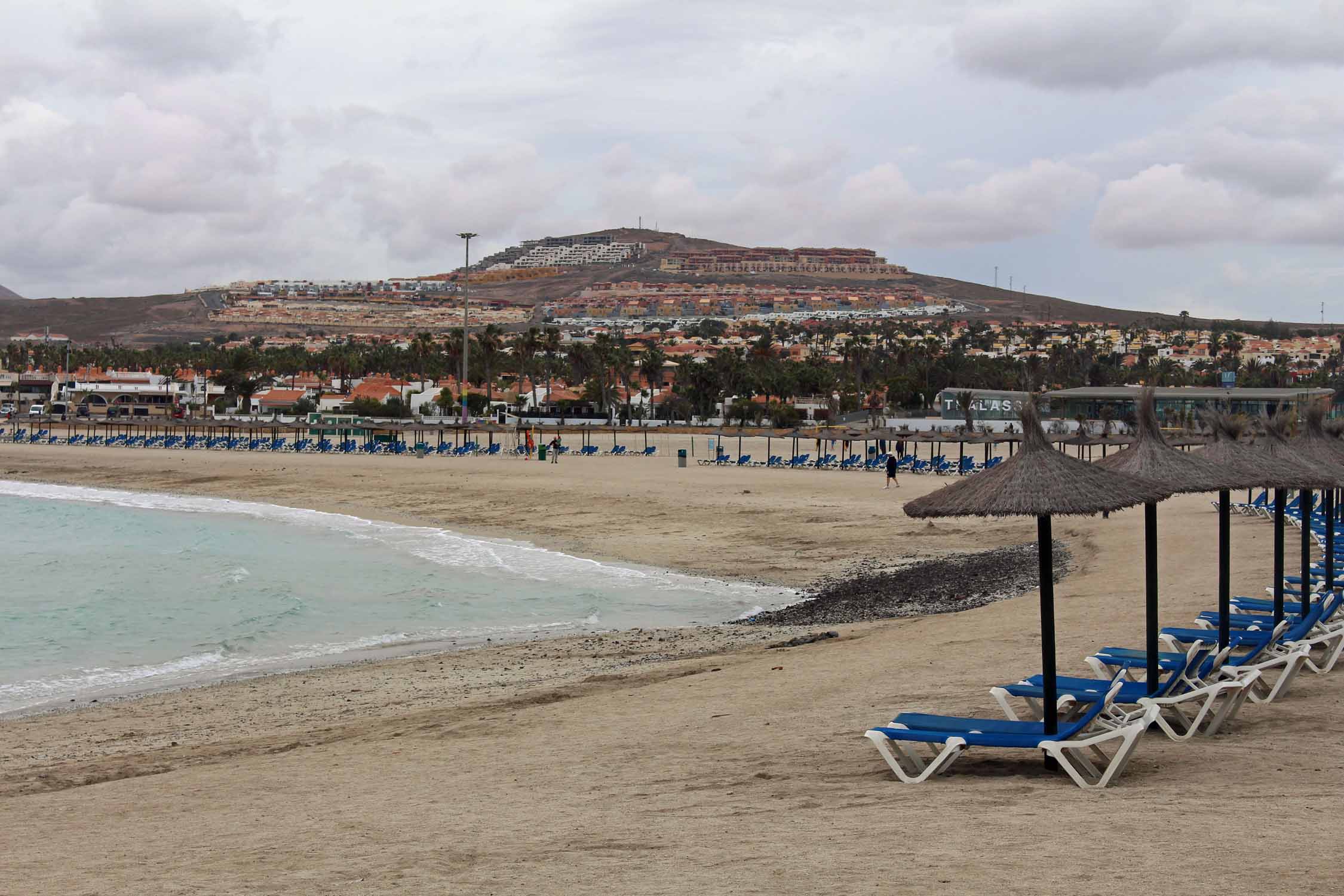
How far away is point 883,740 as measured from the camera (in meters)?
5.91

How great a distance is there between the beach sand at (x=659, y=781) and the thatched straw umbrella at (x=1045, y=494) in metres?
0.80

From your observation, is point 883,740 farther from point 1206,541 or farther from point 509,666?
point 1206,541

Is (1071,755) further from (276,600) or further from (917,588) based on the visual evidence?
(276,600)

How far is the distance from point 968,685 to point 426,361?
104m

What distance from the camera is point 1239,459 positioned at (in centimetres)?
819

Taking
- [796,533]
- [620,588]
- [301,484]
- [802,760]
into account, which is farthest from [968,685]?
[301,484]

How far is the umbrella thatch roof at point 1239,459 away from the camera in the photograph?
7645mm

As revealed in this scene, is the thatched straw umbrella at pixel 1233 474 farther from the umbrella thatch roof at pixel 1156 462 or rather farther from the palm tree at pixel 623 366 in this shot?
the palm tree at pixel 623 366

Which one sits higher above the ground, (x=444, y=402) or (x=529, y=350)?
(x=529, y=350)

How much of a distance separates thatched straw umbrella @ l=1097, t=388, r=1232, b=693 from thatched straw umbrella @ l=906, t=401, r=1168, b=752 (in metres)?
0.64

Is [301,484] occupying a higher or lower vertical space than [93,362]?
lower

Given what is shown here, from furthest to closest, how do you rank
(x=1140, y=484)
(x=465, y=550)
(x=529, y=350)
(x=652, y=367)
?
(x=529, y=350) → (x=652, y=367) → (x=465, y=550) → (x=1140, y=484)

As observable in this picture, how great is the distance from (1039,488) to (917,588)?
33.6 ft

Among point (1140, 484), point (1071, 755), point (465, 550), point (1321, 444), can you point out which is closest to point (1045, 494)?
point (1140, 484)
